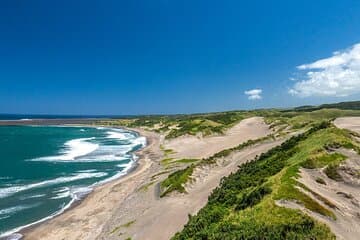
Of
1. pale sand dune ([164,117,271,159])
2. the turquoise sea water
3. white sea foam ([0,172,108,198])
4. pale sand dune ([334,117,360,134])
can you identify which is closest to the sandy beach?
the turquoise sea water

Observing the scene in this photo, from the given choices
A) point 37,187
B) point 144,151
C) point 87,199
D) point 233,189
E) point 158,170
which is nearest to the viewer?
point 233,189

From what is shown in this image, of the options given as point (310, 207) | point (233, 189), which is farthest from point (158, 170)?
point (310, 207)

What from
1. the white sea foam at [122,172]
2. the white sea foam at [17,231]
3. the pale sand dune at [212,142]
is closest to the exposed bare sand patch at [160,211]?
the white sea foam at [17,231]

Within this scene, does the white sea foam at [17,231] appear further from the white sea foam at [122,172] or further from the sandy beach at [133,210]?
the white sea foam at [122,172]

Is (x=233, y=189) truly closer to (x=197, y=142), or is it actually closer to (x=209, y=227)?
(x=209, y=227)

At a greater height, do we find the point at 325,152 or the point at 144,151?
the point at 325,152

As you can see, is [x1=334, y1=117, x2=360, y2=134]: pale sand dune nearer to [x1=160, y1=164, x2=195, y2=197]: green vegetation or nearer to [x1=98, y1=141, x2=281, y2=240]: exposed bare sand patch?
[x1=98, y1=141, x2=281, y2=240]: exposed bare sand patch
